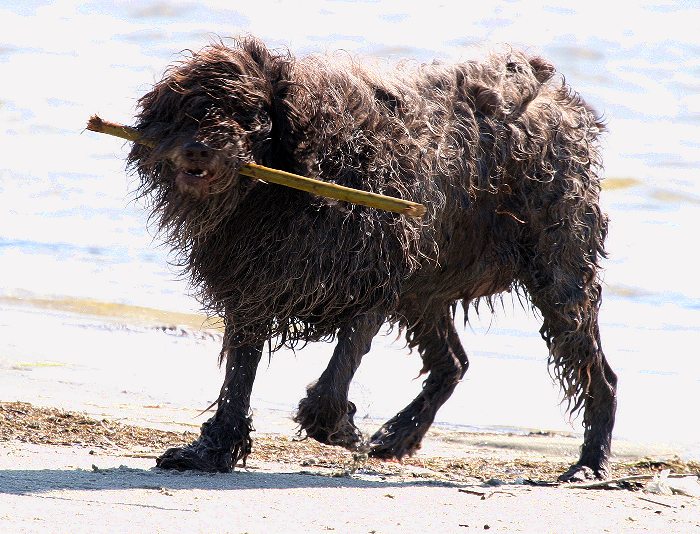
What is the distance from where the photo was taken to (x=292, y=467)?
6180 millimetres

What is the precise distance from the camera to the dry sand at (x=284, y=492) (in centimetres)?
460

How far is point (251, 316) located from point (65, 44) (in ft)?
55.6

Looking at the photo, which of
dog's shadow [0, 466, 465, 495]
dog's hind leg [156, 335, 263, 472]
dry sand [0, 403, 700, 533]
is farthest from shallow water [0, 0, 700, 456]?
dog's shadow [0, 466, 465, 495]

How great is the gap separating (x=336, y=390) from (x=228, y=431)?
21.4 inches

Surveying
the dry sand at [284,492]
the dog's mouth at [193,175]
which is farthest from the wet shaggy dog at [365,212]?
the dry sand at [284,492]

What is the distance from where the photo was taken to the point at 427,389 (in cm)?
738

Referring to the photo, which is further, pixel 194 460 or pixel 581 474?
pixel 581 474

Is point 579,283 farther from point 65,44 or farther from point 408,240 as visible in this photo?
point 65,44

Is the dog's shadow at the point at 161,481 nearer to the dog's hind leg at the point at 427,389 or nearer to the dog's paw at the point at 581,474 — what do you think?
the dog's paw at the point at 581,474

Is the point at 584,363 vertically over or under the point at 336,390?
over

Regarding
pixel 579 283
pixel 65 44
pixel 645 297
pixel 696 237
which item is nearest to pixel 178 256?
pixel 579 283

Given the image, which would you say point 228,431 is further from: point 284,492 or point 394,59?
point 394,59

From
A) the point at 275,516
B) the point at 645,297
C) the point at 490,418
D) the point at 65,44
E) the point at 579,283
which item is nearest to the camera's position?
the point at 275,516

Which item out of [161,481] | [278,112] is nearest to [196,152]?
[278,112]
